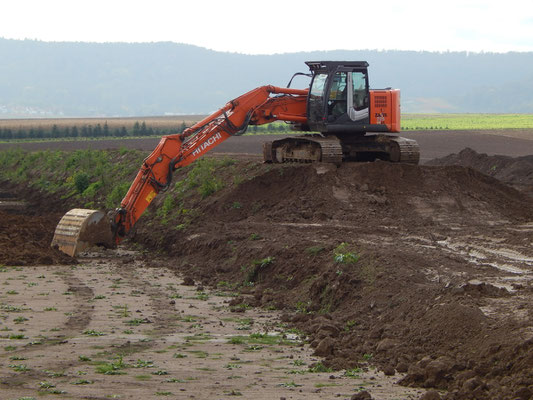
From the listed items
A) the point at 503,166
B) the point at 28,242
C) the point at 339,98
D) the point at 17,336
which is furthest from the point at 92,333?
the point at 503,166

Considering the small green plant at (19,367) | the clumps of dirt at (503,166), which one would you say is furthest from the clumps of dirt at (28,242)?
the clumps of dirt at (503,166)

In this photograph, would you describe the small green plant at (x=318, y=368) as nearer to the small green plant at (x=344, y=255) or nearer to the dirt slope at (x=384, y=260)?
the dirt slope at (x=384, y=260)

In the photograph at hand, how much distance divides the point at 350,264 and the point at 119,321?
4.17 m

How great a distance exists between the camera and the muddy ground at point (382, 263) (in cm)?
1114

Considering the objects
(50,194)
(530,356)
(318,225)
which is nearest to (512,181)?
(318,225)

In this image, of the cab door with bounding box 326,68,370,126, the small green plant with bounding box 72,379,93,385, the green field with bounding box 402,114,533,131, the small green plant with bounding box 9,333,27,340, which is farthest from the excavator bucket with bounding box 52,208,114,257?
the green field with bounding box 402,114,533,131

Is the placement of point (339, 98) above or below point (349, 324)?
above

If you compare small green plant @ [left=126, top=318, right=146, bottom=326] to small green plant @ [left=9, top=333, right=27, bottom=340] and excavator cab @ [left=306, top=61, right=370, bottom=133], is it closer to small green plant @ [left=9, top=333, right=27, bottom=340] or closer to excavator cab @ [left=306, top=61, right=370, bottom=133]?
small green plant @ [left=9, top=333, right=27, bottom=340]

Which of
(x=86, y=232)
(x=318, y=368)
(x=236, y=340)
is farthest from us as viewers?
(x=86, y=232)

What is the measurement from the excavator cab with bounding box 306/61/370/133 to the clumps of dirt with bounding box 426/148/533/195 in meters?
8.50

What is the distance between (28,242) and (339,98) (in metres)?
9.14

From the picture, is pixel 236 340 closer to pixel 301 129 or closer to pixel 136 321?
pixel 136 321

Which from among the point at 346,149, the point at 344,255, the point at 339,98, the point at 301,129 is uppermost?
the point at 339,98

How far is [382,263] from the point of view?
15.6 m
